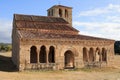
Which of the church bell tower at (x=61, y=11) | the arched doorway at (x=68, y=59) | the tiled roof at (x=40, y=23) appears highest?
the church bell tower at (x=61, y=11)

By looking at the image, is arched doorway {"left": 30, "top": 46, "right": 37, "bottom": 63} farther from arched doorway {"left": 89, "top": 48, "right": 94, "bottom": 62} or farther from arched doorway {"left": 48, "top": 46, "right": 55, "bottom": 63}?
arched doorway {"left": 89, "top": 48, "right": 94, "bottom": 62}

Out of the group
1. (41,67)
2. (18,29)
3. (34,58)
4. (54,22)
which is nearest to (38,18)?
(54,22)

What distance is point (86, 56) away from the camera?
117 feet

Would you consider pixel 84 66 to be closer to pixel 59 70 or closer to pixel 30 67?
pixel 59 70

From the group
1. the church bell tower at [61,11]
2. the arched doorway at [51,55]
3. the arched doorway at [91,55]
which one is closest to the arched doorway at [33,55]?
the arched doorway at [51,55]

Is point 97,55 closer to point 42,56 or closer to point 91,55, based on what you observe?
point 91,55

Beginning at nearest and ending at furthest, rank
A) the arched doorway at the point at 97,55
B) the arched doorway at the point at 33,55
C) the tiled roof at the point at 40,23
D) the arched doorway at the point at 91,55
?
1. the arched doorway at the point at 33,55
2. the arched doorway at the point at 91,55
3. the arched doorway at the point at 97,55
4. the tiled roof at the point at 40,23

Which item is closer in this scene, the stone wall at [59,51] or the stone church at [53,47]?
the stone wall at [59,51]

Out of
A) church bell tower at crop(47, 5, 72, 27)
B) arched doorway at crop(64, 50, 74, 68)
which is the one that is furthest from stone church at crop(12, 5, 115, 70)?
church bell tower at crop(47, 5, 72, 27)

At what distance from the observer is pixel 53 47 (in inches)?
1302

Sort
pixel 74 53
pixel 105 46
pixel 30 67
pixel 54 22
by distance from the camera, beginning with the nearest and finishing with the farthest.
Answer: pixel 30 67
pixel 74 53
pixel 105 46
pixel 54 22

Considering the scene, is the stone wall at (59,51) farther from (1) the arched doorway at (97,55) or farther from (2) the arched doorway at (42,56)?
(2) the arched doorway at (42,56)

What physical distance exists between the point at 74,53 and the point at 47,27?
6412 mm

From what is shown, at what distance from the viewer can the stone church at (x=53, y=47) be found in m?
30.9
